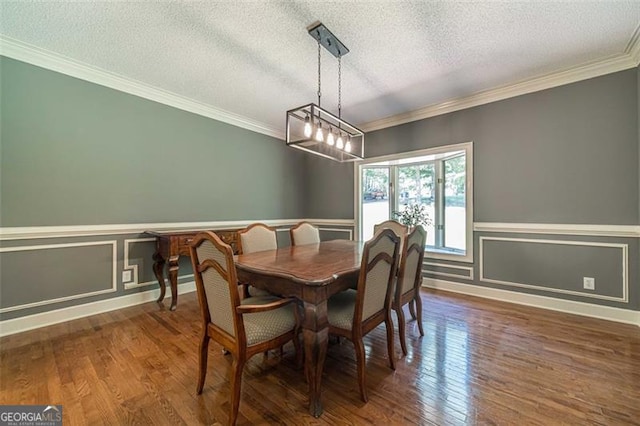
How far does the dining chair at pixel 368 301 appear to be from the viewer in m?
1.46

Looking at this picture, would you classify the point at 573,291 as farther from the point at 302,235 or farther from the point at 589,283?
the point at 302,235

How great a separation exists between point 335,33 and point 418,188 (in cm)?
274

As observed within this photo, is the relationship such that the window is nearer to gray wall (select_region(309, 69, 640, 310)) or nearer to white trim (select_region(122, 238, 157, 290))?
gray wall (select_region(309, 69, 640, 310))

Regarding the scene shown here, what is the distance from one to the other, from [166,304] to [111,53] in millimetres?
2624

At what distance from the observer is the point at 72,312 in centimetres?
252

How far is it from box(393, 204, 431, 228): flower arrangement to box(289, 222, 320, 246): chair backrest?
161 centimetres

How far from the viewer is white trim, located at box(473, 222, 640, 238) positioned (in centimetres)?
242

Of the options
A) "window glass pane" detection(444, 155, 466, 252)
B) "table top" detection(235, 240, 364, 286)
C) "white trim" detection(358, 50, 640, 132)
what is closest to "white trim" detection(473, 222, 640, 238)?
"window glass pane" detection(444, 155, 466, 252)

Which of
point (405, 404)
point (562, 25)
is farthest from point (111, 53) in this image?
point (562, 25)

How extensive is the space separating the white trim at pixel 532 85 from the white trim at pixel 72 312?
4.12 m

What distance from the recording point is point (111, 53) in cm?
236

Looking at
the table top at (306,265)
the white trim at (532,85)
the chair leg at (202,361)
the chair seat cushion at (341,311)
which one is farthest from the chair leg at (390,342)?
the white trim at (532,85)

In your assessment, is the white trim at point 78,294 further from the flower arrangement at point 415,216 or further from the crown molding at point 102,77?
the flower arrangement at point 415,216

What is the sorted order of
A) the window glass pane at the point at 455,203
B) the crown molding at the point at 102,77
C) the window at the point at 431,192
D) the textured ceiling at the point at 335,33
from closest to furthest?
1. the textured ceiling at the point at 335,33
2. the crown molding at the point at 102,77
3. the window at the point at 431,192
4. the window glass pane at the point at 455,203
